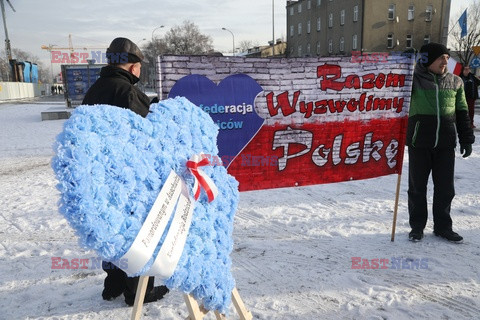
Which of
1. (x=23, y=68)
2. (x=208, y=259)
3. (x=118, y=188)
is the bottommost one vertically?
(x=208, y=259)

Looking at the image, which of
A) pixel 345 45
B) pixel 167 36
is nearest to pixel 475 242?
pixel 345 45

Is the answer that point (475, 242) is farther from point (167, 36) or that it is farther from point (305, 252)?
point (167, 36)

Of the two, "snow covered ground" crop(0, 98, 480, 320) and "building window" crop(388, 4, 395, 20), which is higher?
"building window" crop(388, 4, 395, 20)

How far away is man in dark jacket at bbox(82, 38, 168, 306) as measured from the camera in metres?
2.25

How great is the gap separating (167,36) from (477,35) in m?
48.1

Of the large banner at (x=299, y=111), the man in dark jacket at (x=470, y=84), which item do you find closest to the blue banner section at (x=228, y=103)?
the large banner at (x=299, y=111)

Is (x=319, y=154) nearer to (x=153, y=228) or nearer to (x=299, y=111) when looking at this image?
(x=299, y=111)

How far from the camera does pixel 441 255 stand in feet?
11.2

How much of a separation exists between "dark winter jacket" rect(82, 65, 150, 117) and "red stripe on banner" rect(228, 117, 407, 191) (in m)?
1.24

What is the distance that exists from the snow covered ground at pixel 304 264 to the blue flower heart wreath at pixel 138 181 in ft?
3.94

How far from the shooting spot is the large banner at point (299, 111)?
9.99 feet

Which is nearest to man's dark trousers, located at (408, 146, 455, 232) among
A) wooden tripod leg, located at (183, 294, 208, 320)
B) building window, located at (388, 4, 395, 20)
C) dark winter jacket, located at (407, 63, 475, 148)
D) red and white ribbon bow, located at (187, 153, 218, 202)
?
dark winter jacket, located at (407, 63, 475, 148)

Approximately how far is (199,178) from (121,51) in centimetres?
136

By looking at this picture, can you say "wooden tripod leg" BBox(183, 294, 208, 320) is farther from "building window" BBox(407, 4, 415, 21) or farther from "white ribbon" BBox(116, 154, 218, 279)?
"building window" BBox(407, 4, 415, 21)
